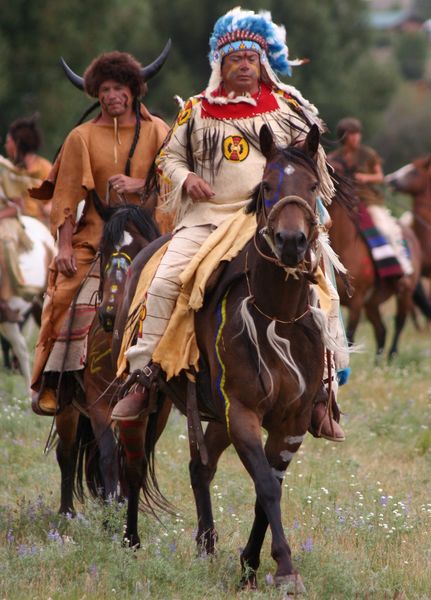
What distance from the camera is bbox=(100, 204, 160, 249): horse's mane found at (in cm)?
769

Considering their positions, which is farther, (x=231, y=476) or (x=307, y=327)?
(x=231, y=476)

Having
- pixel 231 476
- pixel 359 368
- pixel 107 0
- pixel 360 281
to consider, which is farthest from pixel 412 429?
pixel 107 0

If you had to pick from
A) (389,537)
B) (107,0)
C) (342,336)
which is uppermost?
(107,0)

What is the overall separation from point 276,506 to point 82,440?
2.84 meters

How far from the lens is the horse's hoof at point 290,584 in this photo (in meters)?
5.72

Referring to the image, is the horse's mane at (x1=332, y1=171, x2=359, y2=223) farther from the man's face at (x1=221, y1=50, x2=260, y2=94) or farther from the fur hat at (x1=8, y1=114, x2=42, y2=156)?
the fur hat at (x1=8, y1=114, x2=42, y2=156)

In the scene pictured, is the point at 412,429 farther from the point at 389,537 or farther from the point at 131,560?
the point at 131,560

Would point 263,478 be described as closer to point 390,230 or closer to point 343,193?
point 343,193

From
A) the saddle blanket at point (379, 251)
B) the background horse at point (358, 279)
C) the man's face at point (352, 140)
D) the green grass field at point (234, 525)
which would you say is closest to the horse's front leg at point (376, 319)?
the background horse at point (358, 279)

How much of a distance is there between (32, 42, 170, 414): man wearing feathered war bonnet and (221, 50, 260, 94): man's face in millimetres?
1273

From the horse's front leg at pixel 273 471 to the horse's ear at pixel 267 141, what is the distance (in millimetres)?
1385

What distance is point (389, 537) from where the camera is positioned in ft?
23.5

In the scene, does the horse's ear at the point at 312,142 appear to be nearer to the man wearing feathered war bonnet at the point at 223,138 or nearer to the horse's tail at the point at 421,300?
the man wearing feathered war bonnet at the point at 223,138

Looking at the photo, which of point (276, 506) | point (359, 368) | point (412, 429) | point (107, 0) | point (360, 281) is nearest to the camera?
point (276, 506)
